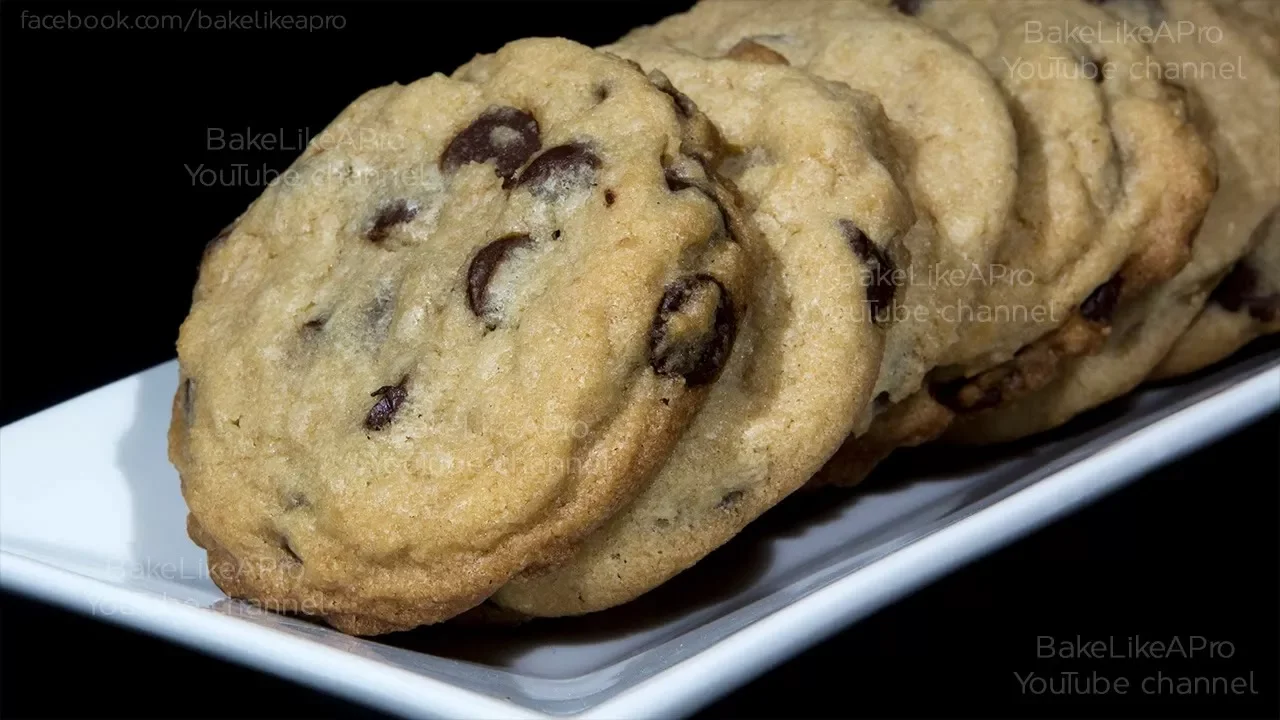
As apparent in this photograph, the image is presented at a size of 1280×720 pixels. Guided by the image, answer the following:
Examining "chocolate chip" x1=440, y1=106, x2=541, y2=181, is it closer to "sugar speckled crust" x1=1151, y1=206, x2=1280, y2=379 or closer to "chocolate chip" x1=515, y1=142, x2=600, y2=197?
"chocolate chip" x1=515, y1=142, x2=600, y2=197

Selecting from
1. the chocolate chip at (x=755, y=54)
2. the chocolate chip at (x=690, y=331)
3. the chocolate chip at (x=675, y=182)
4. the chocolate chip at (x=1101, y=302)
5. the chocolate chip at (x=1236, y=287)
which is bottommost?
the chocolate chip at (x=1236, y=287)

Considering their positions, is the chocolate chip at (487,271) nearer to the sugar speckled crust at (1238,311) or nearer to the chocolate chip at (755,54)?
the chocolate chip at (755,54)

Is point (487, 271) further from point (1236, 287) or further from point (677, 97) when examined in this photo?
point (1236, 287)

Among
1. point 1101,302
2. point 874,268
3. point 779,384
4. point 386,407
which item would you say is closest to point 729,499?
point 779,384

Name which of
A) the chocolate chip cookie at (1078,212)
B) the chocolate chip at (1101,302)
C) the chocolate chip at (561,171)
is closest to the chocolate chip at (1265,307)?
the chocolate chip cookie at (1078,212)

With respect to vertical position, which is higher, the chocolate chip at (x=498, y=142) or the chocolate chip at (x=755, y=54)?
the chocolate chip at (x=498, y=142)

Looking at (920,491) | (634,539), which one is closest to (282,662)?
(634,539)

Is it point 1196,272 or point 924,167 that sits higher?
point 924,167
